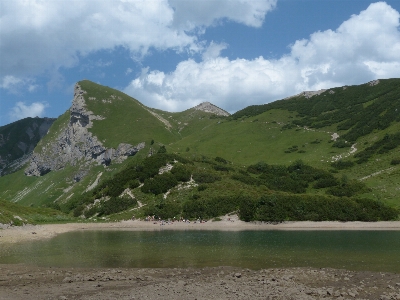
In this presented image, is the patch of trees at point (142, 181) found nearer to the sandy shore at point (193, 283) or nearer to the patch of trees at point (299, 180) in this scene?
the patch of trees at point (299, 180)

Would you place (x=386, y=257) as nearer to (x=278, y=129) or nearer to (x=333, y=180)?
(x=333, y=180)

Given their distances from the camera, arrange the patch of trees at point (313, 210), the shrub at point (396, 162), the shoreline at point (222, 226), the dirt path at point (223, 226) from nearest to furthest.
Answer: the shoreline at point (222, 226) → the dirt path at point (223, 226) → the patch of trees at point (313, 210) → the shrub at point (396, 162)

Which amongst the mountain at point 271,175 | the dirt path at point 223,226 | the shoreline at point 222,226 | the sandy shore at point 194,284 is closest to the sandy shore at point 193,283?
the sandy shore at point 194,284

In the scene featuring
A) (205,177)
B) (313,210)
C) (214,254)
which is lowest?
(214,254)

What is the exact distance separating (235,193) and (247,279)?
205 feet

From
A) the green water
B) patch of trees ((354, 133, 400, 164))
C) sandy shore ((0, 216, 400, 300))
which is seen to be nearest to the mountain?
patch of trees ((354, 133, 400, 164))

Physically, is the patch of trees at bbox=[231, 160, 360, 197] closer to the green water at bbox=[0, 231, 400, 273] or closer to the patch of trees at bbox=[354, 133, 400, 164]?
the patch of trees at bbox=[354, 133, 400, 164]

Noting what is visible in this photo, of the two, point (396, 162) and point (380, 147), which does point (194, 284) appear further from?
point (380, 147)

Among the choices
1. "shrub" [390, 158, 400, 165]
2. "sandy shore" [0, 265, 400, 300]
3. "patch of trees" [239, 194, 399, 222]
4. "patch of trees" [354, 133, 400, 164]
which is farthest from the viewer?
"patch of trees" [354, 133, 400, 164]

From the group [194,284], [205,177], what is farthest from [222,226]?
[194,284]

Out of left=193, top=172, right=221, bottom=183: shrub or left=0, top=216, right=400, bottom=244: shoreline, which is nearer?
left=0, top=216, right=400, bottom=244: shoreline

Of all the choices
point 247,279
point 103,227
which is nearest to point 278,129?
point 103,227

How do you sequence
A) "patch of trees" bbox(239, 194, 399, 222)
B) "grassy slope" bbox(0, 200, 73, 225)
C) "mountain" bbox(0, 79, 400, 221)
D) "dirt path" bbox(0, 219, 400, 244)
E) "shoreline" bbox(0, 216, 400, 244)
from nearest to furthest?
"grassy slope" bbox(0, 200, 73, 225) < "shoreline" bbox(0, 216, 400, 244) < "dirt path" bbox(0, 219, 400, 244) < "patch of trees" bbox(239, 194, 399, 222) < "mountain" bbox(0, 79, 400, 221)

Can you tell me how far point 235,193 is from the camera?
85.8 metres
